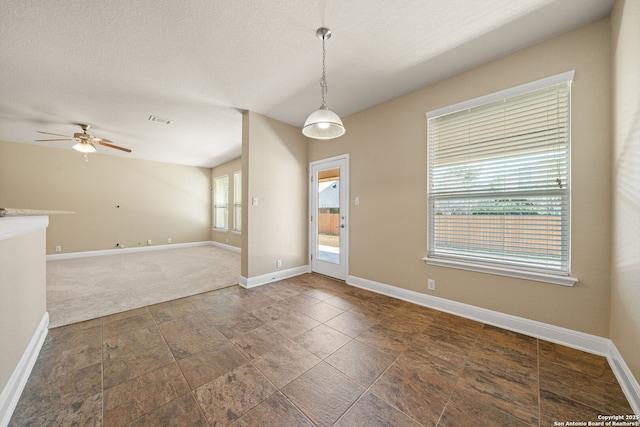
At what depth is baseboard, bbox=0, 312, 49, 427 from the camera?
131cm

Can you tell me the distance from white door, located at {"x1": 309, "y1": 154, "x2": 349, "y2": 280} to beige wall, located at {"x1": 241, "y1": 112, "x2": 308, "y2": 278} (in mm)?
214

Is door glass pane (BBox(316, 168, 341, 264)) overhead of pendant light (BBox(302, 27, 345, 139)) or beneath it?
beneath

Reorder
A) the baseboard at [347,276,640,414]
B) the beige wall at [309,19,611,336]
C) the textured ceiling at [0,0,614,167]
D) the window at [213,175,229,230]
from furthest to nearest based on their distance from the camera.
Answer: the window at [213,175,229,230] < the beige wall at [309,19,611,336] < the textured ceiling at [0,0,614,167] < the baseboard at [347,276,640,414]

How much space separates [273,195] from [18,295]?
290 cm

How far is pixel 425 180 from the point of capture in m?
2.93

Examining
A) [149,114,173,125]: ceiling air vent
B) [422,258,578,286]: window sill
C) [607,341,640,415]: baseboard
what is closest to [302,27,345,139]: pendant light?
[422,258,578,286]: window sill

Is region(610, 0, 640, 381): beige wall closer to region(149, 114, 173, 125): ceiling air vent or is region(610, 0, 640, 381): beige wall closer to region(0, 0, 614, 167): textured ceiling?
region(0, 0, 614, 167): textured ceiling

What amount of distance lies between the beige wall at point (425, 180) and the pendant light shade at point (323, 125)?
1.30 m

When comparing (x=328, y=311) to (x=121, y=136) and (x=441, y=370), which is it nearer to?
(x=441, y=370)

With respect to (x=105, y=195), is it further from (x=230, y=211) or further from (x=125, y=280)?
(x=125, y=280)

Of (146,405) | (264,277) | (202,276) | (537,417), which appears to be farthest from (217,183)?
(537,417)

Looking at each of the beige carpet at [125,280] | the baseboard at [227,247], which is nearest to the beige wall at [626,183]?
the beige carpet at [125,280]

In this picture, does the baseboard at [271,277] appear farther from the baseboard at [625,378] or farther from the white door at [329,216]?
the baseboard at [625,378]

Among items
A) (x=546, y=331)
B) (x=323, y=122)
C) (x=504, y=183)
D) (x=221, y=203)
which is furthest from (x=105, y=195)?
(x=546, y=331)
